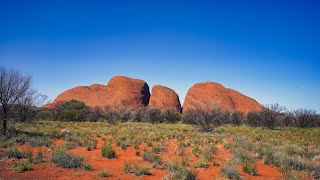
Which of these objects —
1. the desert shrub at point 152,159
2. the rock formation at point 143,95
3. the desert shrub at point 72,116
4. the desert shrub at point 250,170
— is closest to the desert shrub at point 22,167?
the desert shrub at point 152,159

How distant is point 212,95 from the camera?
310 feet

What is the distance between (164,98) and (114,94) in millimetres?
20071

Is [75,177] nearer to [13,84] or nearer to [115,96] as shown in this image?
[13,84]

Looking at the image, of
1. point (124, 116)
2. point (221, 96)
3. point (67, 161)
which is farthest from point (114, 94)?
point (67, 161)

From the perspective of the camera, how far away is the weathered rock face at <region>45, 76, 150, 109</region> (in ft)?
313

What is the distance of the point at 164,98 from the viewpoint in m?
102

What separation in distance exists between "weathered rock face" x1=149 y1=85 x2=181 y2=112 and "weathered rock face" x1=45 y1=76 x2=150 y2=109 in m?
3.21

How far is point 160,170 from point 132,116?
39.9 m

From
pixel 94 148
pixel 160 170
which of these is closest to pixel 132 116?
pixel 94 148

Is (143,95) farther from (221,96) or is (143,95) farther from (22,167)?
(22,167)

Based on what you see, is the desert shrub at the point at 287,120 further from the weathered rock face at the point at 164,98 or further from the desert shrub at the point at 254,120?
the weathered rock face at the point at 164,98

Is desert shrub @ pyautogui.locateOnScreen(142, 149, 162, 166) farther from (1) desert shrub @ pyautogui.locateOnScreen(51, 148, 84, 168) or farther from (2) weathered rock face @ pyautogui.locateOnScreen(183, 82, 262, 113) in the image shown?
(2) weathered rock face @ pyautogui.locateOnScreen(183, 82, 262, 113)

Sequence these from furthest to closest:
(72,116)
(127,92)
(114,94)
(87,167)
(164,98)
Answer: (164,98)
(114,94)
(127,92)
(72,116)
(87,167)

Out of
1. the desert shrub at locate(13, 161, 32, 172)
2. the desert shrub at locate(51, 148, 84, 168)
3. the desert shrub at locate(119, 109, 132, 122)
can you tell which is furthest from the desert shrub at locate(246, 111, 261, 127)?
the desert shrub at locate(13, 161, 32, 172)
